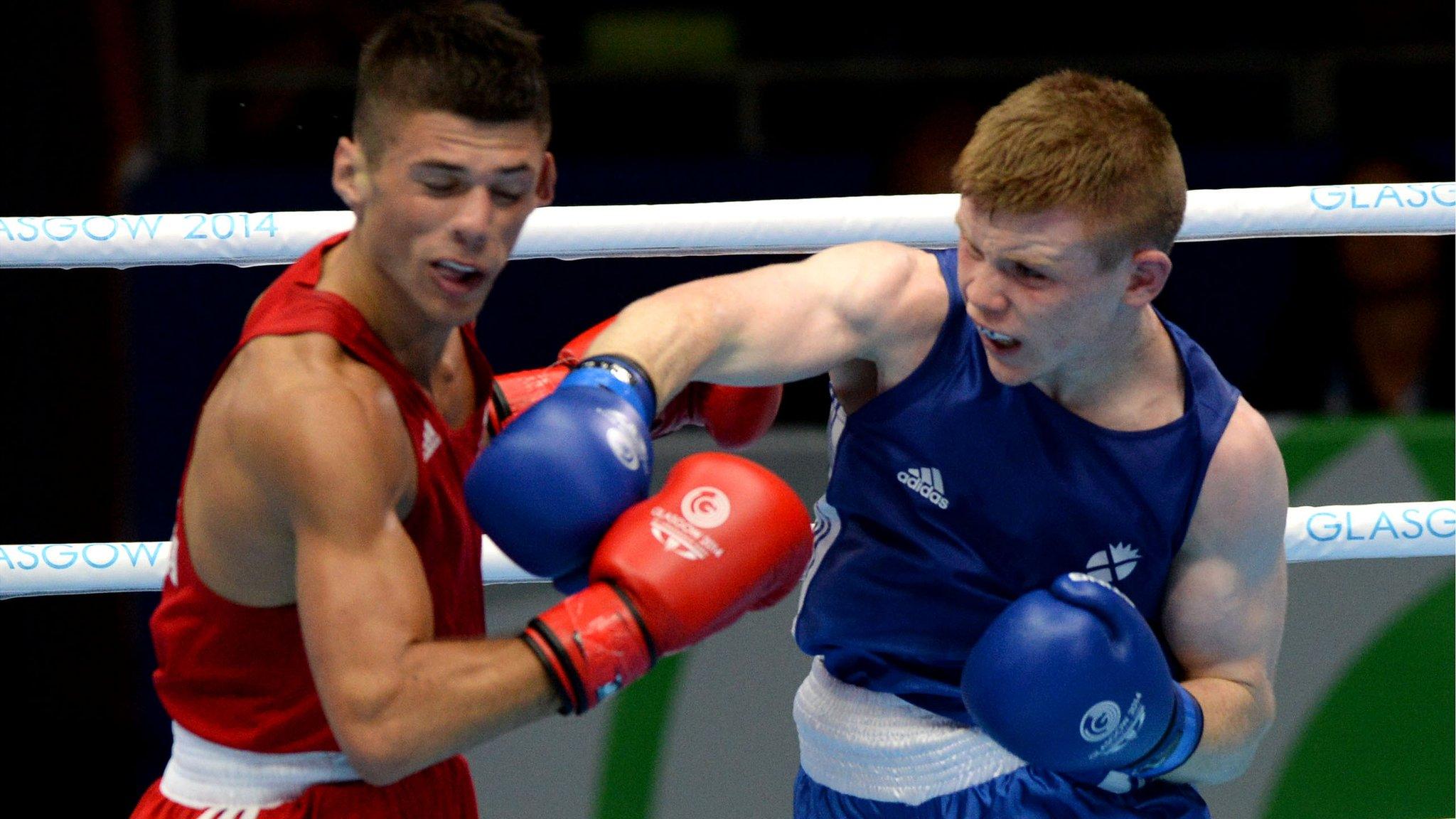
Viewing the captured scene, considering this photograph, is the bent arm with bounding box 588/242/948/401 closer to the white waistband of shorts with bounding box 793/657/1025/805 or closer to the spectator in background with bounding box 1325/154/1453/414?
the white waistband of shorts with bounding box 793/657/1025/805

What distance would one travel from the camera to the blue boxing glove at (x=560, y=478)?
1566mm

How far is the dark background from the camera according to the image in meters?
3.44

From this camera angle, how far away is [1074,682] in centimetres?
173

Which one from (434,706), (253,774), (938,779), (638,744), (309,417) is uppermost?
(309,417)

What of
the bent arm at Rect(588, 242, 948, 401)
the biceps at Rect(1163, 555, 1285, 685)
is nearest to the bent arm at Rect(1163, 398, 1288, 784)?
the biceps at Rect(1163, 555, 1285, 685)

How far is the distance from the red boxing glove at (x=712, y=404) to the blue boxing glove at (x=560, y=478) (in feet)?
1.16

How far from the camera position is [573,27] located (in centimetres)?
448

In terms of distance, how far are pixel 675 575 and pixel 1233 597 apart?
0.74m

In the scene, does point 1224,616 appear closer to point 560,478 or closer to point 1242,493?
point 1242,493

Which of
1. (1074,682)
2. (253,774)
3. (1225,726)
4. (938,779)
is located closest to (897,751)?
(938,779)

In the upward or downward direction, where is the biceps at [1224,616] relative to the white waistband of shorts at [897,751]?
upward

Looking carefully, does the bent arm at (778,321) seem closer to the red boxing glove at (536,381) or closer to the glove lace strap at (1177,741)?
the red boxing glove at (536,381)

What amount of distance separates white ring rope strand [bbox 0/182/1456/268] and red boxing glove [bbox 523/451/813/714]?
0.49m

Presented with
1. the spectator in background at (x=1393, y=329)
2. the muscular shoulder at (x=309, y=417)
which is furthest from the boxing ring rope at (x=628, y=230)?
the spectator in background at (x=1393, y=329)
